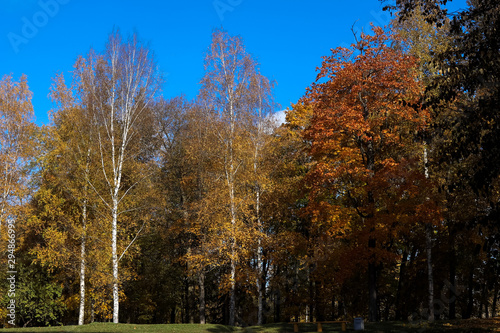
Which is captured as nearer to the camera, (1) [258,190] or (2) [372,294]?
(2) [372,294]

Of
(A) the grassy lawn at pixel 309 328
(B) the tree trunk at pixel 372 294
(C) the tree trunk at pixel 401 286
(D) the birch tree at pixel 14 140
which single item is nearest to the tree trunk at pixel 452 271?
(C) the tree trunk at pixel 401 286

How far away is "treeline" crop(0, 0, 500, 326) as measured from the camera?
66.5 feet

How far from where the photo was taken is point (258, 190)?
26.6 meters

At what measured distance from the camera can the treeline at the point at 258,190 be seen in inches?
798

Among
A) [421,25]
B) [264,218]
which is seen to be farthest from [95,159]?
[421,25]

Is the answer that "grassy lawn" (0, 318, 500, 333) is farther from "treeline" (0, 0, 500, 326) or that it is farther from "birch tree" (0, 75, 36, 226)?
"birch tree" (0, 75, 36, 226)

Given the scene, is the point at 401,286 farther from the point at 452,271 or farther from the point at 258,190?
the point at 258,190

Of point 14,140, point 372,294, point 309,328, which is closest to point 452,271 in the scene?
point 372,294

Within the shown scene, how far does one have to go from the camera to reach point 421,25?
75.9 feet

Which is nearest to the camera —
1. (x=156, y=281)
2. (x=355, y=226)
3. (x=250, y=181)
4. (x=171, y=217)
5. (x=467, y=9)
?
(x=467, y=9)

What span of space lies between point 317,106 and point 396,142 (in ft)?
13.9

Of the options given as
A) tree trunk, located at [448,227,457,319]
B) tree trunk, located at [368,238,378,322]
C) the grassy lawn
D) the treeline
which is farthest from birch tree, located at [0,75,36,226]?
tree trunk, located at [448,227,457,319]

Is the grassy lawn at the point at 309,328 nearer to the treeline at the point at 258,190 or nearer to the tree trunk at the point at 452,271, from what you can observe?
the treeline at the point at 258,190

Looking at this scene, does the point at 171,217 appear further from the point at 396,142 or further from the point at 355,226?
the point at 396,142
